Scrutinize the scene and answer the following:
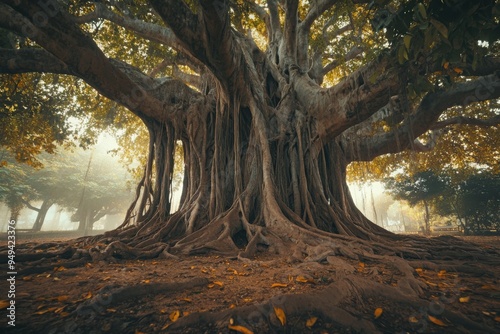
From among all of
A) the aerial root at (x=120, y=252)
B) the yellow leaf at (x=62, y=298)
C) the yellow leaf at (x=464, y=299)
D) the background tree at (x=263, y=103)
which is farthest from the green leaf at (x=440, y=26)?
the aerial root at (x=120, y=252)

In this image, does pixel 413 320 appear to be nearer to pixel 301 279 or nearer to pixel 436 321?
pixel 436 321

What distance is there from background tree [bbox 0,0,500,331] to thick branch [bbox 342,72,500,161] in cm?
2

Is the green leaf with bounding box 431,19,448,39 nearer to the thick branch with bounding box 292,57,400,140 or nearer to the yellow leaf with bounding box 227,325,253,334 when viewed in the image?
the thick branch with bounding box 292,57,400,140

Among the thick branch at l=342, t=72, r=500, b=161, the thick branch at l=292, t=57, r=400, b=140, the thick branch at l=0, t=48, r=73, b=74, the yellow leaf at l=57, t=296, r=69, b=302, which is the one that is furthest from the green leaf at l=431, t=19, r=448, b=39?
the thick branch at l=0, t=48, r=73, b=74

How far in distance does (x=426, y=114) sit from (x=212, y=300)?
4.94 m

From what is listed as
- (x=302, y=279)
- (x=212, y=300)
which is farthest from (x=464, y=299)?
(x=212, y=300)

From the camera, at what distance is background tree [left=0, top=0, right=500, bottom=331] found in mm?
2570

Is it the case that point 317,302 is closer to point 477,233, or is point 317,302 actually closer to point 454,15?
point 454,15

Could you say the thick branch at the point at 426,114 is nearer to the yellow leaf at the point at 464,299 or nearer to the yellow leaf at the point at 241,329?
the yellow leaf at the point at 464,299

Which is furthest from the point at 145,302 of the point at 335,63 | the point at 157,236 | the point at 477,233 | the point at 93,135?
the point at 477,233

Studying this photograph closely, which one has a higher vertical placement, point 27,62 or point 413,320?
point 27,62

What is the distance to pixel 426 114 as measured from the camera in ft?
14.3

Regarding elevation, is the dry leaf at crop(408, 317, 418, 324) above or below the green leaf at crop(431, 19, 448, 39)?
below

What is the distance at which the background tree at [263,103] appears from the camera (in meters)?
2.57
